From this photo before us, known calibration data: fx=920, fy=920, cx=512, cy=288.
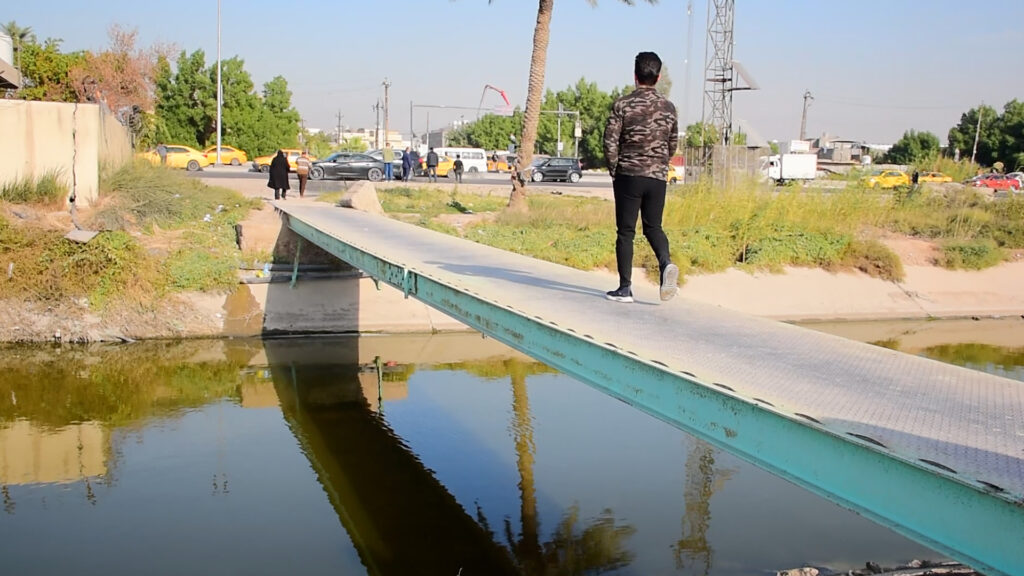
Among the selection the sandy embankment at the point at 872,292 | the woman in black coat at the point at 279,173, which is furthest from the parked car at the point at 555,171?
the sandy embankment at the point at 872,292

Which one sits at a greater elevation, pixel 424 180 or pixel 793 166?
pixel 793 166

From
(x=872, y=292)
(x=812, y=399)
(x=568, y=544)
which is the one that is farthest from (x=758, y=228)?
(x=812, y=399)

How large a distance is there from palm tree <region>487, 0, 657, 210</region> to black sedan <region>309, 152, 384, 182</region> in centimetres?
1460

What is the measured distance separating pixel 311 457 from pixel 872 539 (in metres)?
5.68

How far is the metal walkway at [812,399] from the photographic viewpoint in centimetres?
297

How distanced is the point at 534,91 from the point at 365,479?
1395 centimetres

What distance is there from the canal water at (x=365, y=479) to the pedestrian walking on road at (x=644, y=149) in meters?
2.55

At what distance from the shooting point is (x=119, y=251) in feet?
51.0

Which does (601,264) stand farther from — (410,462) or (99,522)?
(99,522)

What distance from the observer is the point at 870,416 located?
372cm

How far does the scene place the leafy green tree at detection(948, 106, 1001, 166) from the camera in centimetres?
6581

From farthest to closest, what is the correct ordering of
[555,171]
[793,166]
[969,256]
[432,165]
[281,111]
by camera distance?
[281,111], [793,166], [555,171], [432,165], [969,256]

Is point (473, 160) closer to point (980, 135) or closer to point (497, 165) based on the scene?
point (497, 165)

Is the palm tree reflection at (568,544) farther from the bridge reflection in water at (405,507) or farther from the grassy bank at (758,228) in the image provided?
the grassy bank at (758,228)
